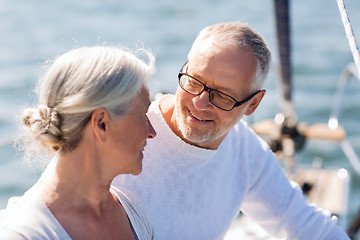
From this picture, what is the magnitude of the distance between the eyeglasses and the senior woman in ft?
1.15

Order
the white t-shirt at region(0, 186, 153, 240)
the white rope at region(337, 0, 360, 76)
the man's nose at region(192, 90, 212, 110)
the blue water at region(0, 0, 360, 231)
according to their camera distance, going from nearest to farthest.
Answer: the white t-shirt at region(0, 186, 153, 240), the white rope at region(337, 0, 360, 76), the man's nose at region(192, 90, 212, 110), the blue water at region(0, 0, 360, 231)

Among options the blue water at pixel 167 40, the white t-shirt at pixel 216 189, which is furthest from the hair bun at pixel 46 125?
the blue water at pixel 167 40

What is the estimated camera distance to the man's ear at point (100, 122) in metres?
1.21

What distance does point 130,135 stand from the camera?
1.29 meters

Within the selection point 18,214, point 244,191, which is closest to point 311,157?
point 244,191

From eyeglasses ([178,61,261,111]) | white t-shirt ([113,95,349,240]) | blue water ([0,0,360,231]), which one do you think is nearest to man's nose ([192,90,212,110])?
eyeglasses ([178,61,261,111])

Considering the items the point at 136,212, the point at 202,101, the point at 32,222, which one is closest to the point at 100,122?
the point at 32,222

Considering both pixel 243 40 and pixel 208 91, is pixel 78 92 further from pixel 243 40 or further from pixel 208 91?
pixel 243 40

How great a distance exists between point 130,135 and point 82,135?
0.12m

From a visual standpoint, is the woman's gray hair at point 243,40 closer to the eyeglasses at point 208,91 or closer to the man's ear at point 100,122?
the eyeglasses at point 208,91

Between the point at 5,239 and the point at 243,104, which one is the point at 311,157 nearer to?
the point at 243,104

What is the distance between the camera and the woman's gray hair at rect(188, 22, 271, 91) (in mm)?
1683

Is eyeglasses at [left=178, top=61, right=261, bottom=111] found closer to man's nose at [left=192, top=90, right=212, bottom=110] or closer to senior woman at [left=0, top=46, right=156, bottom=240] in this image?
man's nose at [left=192, top=90, right=212, bottom=110]

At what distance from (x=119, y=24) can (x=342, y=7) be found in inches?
307
